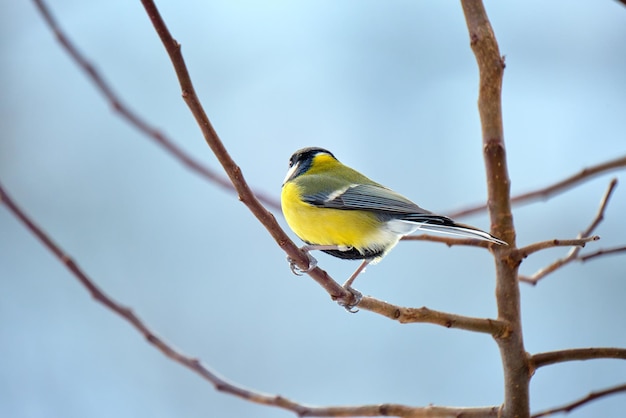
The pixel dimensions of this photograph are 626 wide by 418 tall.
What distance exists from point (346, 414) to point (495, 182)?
503 millimetres

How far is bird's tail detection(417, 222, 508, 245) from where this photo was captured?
1187 mm

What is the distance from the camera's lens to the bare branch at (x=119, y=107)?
0.96 m

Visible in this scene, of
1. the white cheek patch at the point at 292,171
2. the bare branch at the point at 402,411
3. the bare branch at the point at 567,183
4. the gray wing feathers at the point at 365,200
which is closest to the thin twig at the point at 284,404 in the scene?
the bare branch at the point at 402,411

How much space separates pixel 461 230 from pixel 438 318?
0.26 meters

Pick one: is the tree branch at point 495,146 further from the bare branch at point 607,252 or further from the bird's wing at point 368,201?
the bird's wing at point 368,201

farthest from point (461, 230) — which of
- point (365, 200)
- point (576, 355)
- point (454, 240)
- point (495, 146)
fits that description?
point (365, 200)

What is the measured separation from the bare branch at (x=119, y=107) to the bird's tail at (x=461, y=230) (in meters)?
0.47

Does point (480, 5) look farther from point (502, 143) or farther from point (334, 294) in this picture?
point (334, 294)

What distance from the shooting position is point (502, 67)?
1240mm

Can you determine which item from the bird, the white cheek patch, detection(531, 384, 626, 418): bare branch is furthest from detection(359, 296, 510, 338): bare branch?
the white cheek patch

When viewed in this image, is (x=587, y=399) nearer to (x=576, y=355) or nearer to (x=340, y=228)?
(x=576, y=355)

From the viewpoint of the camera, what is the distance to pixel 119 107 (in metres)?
1.10

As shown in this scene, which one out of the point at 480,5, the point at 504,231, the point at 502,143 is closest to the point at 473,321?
the point at 504,231

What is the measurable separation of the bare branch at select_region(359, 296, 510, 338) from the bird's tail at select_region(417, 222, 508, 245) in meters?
0.15
